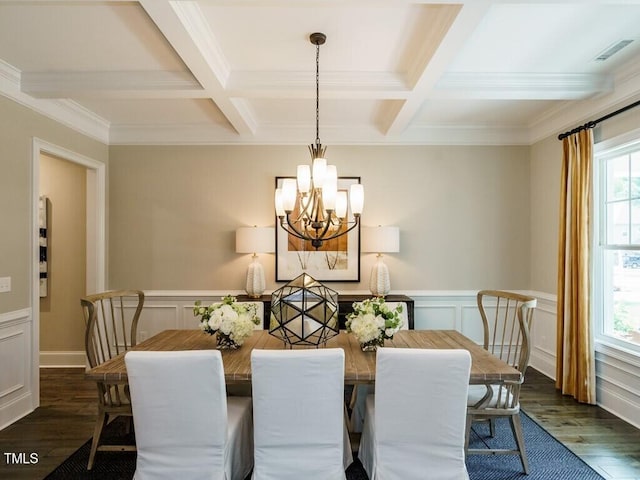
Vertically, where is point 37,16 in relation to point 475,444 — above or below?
above

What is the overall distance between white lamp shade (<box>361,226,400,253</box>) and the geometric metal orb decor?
182cm

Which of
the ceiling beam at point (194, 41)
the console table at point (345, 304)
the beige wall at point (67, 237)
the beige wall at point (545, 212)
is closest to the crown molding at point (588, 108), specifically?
Answer: the beige wall at point (545, 212)

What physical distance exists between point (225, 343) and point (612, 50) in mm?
Result: 3201

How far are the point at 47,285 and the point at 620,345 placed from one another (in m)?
5.61

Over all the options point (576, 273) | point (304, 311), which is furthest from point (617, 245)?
point (304, 311)

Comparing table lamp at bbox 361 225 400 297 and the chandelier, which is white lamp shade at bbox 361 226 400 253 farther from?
the chandelier

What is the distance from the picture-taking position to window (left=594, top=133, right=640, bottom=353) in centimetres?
311

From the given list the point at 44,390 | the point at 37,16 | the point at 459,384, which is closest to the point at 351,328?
the point at 459,384

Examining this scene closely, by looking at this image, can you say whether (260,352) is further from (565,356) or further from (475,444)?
(565,356)

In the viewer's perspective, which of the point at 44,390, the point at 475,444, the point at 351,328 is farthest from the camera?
the point at 44,390

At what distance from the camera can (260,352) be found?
1.83 metres

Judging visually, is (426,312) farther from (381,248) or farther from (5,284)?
(5,284)

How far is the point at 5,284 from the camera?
3.02 meters

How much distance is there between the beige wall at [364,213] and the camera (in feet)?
14.7
